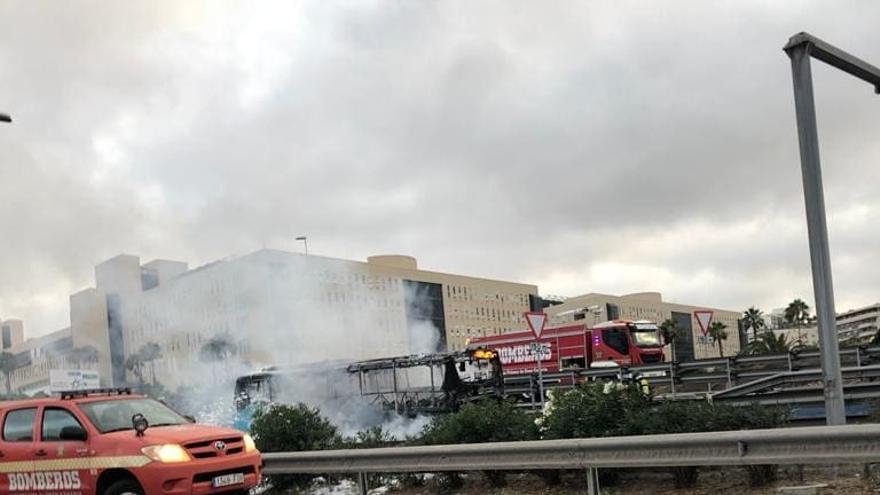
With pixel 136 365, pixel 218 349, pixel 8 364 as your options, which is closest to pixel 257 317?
pixel 218 349

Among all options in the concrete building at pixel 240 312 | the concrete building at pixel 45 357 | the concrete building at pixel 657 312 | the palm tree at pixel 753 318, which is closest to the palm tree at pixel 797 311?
the palm tree at pixel 753 318

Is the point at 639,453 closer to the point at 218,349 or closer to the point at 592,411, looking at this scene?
the point at 592,411

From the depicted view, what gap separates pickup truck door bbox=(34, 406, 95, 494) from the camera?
8.82m

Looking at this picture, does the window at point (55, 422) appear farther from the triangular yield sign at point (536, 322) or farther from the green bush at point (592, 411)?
the triangular yield sign at point (536, 322)

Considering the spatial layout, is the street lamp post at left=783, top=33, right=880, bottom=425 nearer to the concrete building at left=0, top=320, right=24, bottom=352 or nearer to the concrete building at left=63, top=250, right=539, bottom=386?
the concrete building at left=63, top=250, right=539, bottom=386

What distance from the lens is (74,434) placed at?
349 inches

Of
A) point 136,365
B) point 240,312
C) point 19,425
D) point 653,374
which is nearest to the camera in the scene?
point 19,425

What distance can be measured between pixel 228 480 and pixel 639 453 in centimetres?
432

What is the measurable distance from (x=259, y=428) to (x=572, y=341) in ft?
94.8

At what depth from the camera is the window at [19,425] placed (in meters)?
9.55

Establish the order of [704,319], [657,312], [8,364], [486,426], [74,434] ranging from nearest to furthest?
[74,434] → [486,426] → [704,319] → [8,364] → [657,312]

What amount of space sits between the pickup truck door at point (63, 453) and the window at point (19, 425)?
0.20 meters

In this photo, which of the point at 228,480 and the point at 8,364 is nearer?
the point at 228,480

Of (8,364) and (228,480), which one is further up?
(8,364)
